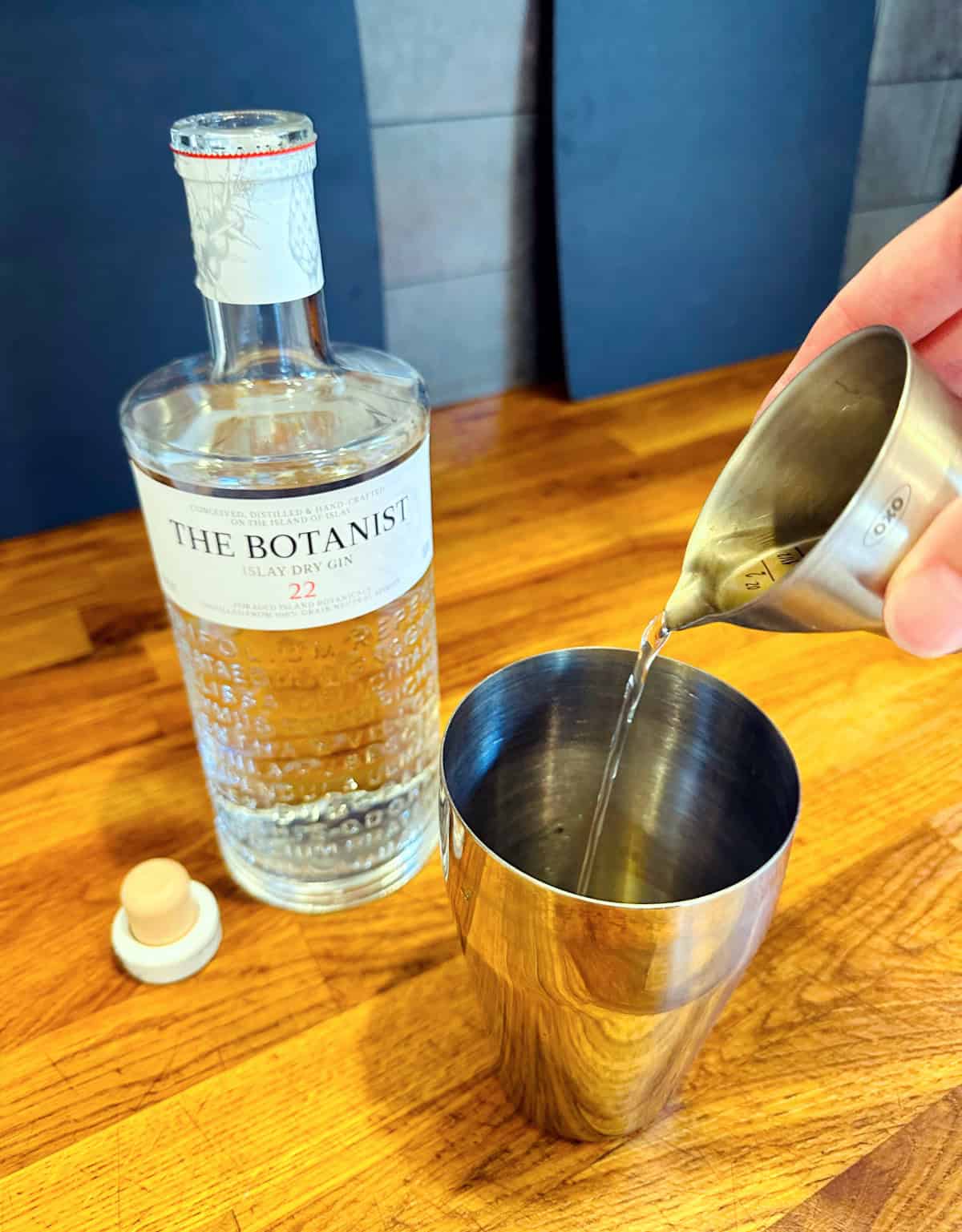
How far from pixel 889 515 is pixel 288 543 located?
20 centimetres

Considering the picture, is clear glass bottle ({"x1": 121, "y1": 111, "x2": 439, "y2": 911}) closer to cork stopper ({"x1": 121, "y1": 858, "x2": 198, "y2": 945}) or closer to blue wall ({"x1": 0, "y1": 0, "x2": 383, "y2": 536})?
cork stopper ({"x1": 121, "y1": 858, "x2": 198, "y2": 945})

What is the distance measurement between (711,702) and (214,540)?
0.19m

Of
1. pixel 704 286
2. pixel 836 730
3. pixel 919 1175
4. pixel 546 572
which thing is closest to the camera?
pixel 919 1175

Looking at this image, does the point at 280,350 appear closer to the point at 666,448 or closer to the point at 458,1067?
the point at 458,1067

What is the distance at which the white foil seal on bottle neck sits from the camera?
1.10ft

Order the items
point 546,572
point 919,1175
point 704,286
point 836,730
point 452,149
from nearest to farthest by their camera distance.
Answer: point 919,1175 < point 836,730 < point 546,572 < point 452,149 < point 704,286

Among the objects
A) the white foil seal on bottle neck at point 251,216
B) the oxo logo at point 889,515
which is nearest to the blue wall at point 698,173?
the white foil seal on bottle neck at point 251,216

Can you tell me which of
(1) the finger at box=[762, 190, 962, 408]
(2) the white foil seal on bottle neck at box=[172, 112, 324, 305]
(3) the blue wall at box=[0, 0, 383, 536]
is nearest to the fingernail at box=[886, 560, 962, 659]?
(1) the finger at box=[762, 190, 962, 408]

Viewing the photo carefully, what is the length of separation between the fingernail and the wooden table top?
0.19 m

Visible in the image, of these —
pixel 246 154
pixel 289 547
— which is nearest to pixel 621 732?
pixel 289 547

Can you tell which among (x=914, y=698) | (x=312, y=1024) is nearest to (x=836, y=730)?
(x=914, y=698)

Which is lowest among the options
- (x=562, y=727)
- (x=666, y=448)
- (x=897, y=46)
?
(x=666, y=448)

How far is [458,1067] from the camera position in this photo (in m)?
0.39

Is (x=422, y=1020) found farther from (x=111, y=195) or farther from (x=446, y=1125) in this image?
(x=111, y=195)
